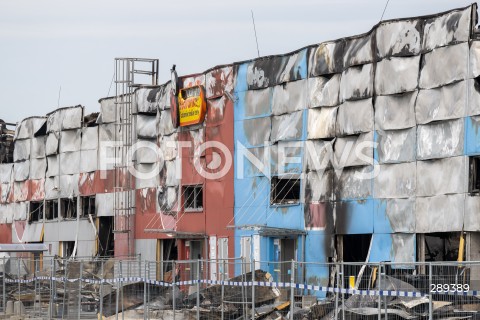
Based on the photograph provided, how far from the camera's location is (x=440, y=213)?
125ft

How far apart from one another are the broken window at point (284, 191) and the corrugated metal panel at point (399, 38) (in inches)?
309

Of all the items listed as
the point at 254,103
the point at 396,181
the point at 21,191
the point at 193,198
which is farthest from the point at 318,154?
the point at 21,191

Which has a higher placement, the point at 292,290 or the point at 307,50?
the point at 307,50

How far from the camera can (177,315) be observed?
1294 inches

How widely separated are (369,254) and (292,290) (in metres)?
13.4

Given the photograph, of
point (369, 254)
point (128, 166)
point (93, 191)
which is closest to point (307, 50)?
point (369, 254)

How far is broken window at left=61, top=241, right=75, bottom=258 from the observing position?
2483 inches

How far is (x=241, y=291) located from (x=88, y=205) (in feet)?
103

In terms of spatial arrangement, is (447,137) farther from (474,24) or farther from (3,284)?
(3,284)

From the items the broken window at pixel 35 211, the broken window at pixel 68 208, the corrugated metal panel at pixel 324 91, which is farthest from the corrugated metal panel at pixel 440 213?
the broken window at pixel 35 211

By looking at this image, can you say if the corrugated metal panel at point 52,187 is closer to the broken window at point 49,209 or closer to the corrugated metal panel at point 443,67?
the broken window at point 49,209

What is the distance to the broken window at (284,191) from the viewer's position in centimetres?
4619

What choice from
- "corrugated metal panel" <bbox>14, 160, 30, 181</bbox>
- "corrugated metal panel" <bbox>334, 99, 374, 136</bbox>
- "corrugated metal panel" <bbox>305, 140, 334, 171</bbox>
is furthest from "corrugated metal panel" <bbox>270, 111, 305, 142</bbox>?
"corrugated metal panel" <bbox>14, 160, 30, 181</bbox>

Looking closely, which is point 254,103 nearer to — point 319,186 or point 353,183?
point 319,186
